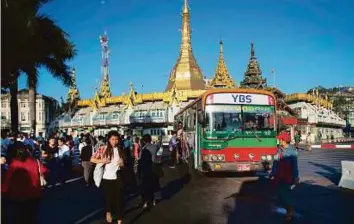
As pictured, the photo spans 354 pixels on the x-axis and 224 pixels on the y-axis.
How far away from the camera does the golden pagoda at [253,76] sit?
7250cm

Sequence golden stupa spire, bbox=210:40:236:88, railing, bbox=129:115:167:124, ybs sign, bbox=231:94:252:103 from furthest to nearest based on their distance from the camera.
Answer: golden stupa spire, bbox=210:40:236:88, railing, bbox=129:115:167:124, ybs sign, bbox=231:94:252:103

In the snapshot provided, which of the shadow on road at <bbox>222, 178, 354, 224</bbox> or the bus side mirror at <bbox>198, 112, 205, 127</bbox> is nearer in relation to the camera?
the shadow on road at <bbox>222, 178, 354, 224</bbox>

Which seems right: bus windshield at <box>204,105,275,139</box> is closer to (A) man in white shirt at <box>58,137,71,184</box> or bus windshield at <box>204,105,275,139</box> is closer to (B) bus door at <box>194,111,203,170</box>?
(B) bus door at <box>194,111,203,170</box>

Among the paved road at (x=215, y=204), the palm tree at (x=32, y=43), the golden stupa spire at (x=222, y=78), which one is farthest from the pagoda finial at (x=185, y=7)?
the paved road at (x=215, y=204)

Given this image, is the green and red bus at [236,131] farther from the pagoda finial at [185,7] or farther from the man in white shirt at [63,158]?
the pagoda finial at [185,7]

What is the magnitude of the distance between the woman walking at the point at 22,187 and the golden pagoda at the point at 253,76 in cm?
6730

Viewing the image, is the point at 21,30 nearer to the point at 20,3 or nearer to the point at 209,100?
the point at 20,3

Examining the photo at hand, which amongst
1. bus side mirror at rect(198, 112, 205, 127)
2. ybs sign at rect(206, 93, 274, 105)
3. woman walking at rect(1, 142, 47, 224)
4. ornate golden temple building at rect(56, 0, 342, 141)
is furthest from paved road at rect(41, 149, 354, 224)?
ornate golden temple building at rect(56, 0, 342, 141)

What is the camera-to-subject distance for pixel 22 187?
231 inches

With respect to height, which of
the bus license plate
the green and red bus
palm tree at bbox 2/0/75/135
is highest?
palm tree at bbox 2/0/75/135

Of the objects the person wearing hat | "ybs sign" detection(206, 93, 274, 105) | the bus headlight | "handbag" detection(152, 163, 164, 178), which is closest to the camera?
the person wearing hat

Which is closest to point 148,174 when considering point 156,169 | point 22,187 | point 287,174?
point 156,169

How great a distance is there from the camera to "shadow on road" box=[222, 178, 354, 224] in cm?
796

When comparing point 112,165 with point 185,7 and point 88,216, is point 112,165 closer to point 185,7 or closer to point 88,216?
point 88,216
